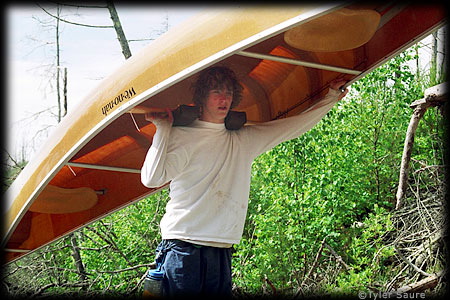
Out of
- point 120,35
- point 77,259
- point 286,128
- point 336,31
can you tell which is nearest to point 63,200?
point 286,128

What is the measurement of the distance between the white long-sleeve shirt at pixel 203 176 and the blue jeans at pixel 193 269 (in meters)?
0.05

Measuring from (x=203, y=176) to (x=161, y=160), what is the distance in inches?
10.6

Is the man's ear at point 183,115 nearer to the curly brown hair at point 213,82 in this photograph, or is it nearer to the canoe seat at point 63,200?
the curly brown hair at point 213,82

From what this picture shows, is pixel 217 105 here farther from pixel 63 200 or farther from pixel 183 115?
pixel 63 200

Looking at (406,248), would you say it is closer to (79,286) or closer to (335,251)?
(335,251)

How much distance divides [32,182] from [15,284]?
15.9 ft

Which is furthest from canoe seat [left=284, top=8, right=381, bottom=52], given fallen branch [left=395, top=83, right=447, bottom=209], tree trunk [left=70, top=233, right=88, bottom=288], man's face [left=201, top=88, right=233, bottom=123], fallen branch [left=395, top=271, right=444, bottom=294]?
tree trunk [left=70, top=233, right=88, bottom=288]

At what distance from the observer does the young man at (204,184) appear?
2930mm

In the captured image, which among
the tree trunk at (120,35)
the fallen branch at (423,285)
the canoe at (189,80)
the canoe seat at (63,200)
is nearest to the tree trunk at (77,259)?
the tree trunk at (120,35)

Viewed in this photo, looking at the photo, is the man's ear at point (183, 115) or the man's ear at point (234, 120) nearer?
the man's ear at point (183, 115)

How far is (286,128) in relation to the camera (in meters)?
3.30

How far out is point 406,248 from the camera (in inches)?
225

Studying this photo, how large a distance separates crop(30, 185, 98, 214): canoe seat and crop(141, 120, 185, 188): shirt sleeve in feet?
5.17

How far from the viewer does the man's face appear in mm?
3160
